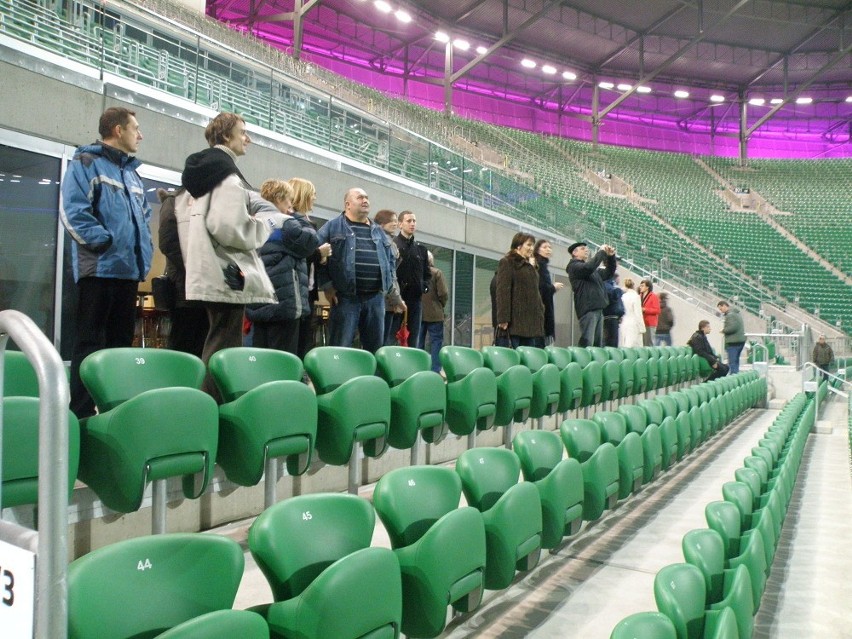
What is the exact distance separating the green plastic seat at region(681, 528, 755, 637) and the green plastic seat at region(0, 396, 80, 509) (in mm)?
1455

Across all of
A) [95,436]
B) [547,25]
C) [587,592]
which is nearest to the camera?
[95,436]

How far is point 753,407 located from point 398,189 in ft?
15.5

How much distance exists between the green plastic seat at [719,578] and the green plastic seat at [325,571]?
79 centimetres

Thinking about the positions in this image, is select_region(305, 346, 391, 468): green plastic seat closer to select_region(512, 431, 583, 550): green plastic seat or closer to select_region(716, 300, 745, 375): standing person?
select_region(512, 431, 583, 550): green plastic seat

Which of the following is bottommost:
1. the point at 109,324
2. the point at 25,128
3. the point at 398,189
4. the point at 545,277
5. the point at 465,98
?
the point at 109,324

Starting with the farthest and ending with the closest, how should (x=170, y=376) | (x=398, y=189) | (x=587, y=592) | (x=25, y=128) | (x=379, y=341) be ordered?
(x=398, y=189), (x=379, y=341), (x=25, y=128), (x=587, y=592), (x=170, y=376)

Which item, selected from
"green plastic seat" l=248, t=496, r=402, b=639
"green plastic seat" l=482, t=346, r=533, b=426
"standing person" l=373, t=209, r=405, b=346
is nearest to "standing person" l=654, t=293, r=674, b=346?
"standing person" l=373, t=209, r=405, b=346

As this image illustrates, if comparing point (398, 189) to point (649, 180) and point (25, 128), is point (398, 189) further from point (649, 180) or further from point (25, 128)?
point (649, 180)

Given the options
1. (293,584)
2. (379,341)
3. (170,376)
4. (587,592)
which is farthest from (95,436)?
(379,341)

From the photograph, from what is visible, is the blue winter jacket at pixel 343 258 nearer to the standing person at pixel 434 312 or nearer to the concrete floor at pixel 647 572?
the concrete floor at pixel 647 572

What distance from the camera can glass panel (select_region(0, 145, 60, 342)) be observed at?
3.27m

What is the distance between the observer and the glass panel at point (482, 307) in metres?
7.59

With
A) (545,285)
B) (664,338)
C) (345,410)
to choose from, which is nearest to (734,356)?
(664,338)

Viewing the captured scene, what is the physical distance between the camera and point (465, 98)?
2414 centimetres
